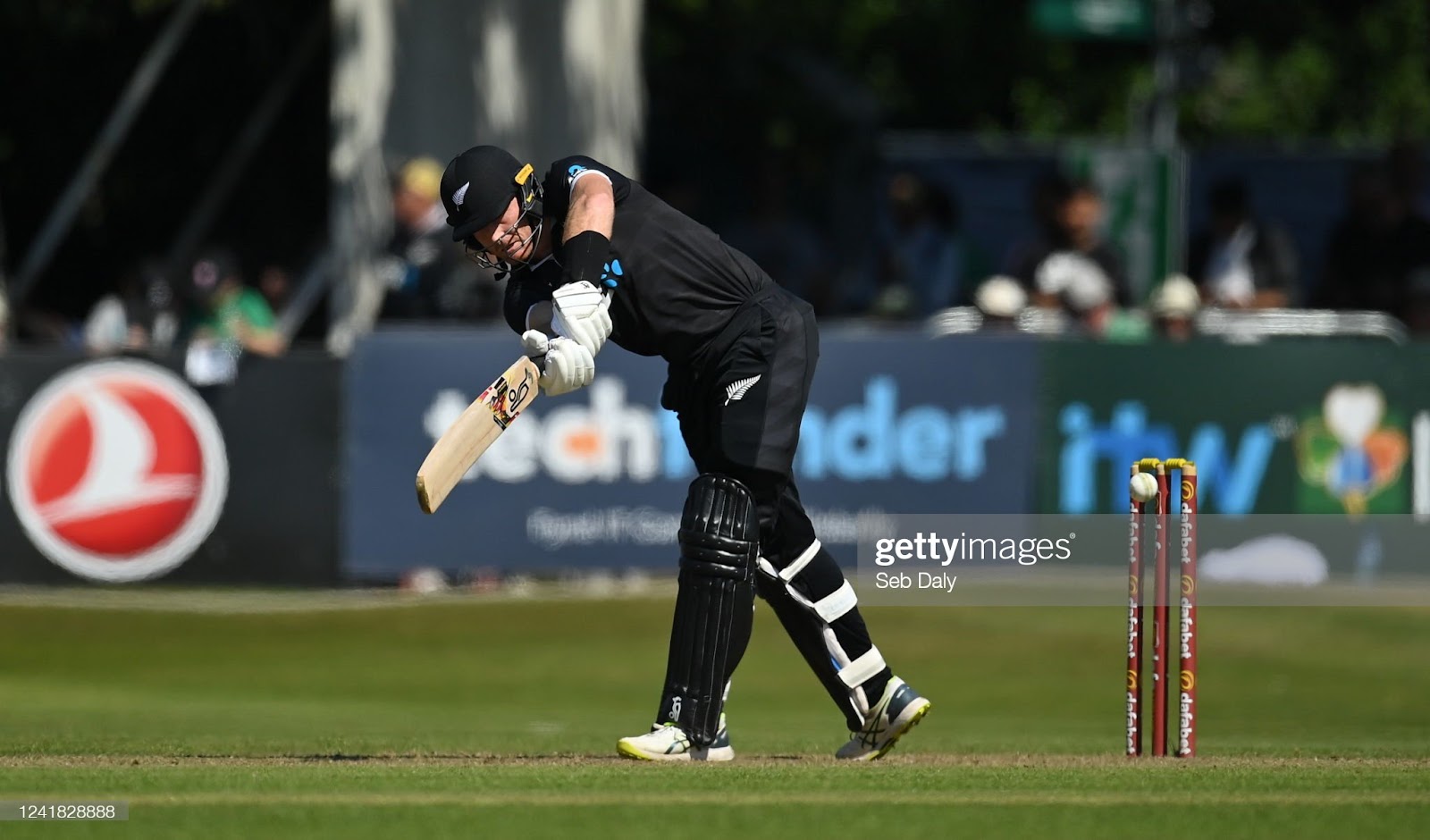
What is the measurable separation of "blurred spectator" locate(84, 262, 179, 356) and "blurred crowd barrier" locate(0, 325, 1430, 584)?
3.14ft

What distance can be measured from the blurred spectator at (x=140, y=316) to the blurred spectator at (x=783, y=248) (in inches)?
187

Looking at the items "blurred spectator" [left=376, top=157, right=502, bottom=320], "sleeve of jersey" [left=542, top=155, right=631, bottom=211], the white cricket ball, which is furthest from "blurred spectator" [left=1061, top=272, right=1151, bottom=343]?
"sleeve of jersey" [left=542, top=155, right=631, bottom=211]

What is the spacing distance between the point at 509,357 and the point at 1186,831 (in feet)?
28.0

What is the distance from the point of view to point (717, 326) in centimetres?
757

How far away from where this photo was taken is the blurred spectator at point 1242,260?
1605 cm

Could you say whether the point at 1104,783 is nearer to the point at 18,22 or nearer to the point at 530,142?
the point at 530,142

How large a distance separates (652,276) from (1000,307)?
744cm

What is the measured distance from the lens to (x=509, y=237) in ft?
24.2

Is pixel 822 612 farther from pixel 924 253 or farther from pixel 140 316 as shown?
pixel 924 253

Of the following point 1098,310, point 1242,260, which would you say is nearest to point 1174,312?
point 1098,310

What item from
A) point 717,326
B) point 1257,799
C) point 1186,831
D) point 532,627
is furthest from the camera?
point 532,627

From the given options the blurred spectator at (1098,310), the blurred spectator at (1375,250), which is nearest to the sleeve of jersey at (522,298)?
the blurred spectator at (1098,310)

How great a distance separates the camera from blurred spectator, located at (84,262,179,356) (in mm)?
15820

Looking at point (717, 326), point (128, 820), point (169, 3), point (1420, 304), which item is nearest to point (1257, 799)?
point (717, 326)
